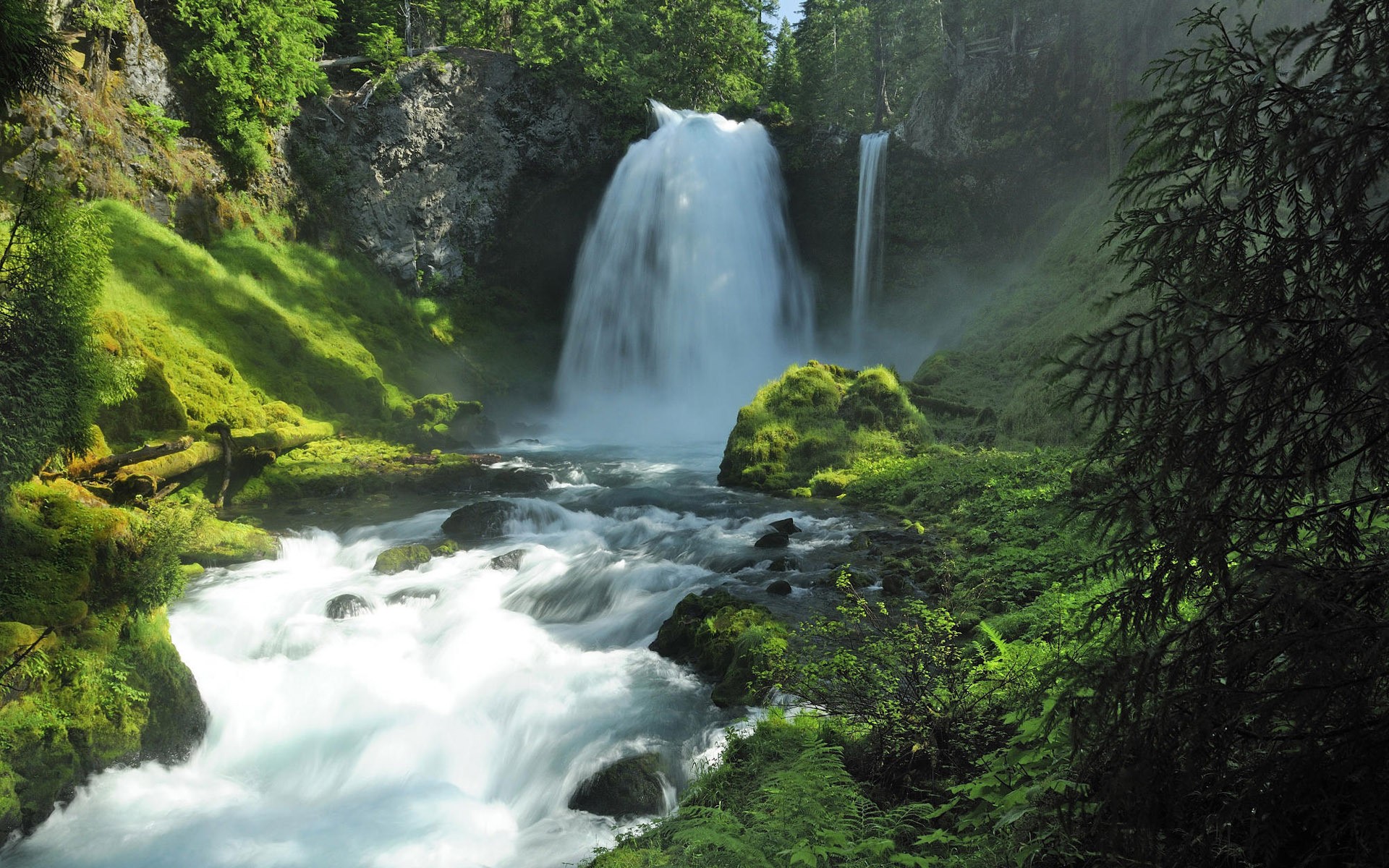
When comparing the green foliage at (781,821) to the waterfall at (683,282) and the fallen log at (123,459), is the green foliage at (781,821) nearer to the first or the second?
the fallen log at (123,459)

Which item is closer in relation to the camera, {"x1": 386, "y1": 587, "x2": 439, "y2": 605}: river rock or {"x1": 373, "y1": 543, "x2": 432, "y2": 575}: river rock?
{"x1": 386, "y1": 587, "x2": 439, "y2": 605}: river rock

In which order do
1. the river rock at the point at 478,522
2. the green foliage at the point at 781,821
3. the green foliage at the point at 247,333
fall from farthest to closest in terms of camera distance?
the green foliage at the point at 247,333, the river rock at the point at 478,522, the green foliage at the point at 781,821

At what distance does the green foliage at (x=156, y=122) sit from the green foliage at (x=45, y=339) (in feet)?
43.0

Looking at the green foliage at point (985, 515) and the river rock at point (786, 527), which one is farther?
the river rock at point (786, 527)

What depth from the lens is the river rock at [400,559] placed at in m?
10.7

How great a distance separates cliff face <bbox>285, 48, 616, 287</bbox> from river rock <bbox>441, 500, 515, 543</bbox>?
15.6 m

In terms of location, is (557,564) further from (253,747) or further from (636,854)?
(636,854)

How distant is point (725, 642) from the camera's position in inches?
292

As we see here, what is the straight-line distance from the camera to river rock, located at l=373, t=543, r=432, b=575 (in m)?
10.7

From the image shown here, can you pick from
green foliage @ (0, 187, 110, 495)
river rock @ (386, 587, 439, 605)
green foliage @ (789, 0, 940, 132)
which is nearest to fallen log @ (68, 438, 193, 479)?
green foliage @ (0, 187, 110, 495)

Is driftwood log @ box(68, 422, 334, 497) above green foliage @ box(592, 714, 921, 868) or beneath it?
above

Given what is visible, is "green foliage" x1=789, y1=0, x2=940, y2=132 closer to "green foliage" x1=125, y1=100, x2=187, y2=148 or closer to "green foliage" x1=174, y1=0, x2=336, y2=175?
"green foliage" x1=174, y1=0, x2=336, y2=175

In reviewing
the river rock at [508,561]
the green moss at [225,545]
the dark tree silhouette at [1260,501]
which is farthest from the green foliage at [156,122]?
the dark tree silhouette at [1260,501]

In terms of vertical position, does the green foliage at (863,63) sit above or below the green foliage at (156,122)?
above
